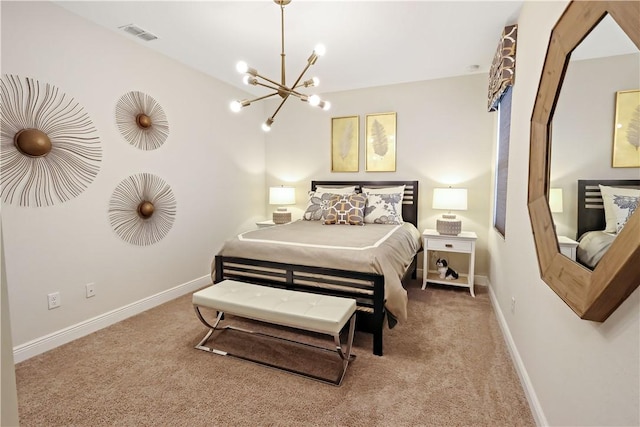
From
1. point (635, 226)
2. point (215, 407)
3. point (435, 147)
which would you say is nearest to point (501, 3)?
point (435, 147)

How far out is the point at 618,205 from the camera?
92cm

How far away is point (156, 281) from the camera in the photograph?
3.23 m

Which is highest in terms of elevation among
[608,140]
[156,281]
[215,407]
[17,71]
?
[17,71]

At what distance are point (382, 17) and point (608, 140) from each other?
2.04 meters

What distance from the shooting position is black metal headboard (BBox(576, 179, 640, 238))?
101 centimetres

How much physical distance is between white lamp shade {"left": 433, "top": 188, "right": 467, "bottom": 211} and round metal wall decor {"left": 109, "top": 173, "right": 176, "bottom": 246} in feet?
9.56

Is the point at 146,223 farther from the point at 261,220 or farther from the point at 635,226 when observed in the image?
the point at 635,226

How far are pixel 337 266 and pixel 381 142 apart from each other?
2.38 m

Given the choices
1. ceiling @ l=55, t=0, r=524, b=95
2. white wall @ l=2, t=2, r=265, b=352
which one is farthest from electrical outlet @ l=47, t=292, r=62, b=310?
ceiling @ l=55, t=0, r=524, b=95

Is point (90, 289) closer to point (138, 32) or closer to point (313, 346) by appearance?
point (313, 346)

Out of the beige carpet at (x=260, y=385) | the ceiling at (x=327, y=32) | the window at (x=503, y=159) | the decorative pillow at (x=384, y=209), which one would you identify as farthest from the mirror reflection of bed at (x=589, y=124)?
the decorative pillow at (x=384, y=209)

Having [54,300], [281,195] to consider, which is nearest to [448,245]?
[281,195]

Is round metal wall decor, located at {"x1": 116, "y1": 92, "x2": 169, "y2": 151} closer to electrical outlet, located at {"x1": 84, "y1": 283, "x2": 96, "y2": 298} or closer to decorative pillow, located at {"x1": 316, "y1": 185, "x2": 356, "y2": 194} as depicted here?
electrical outlet, located at {"x1": 84, "y1": 283, "x2": 96, "y2": 298}

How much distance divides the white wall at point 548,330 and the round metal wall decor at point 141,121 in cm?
312
